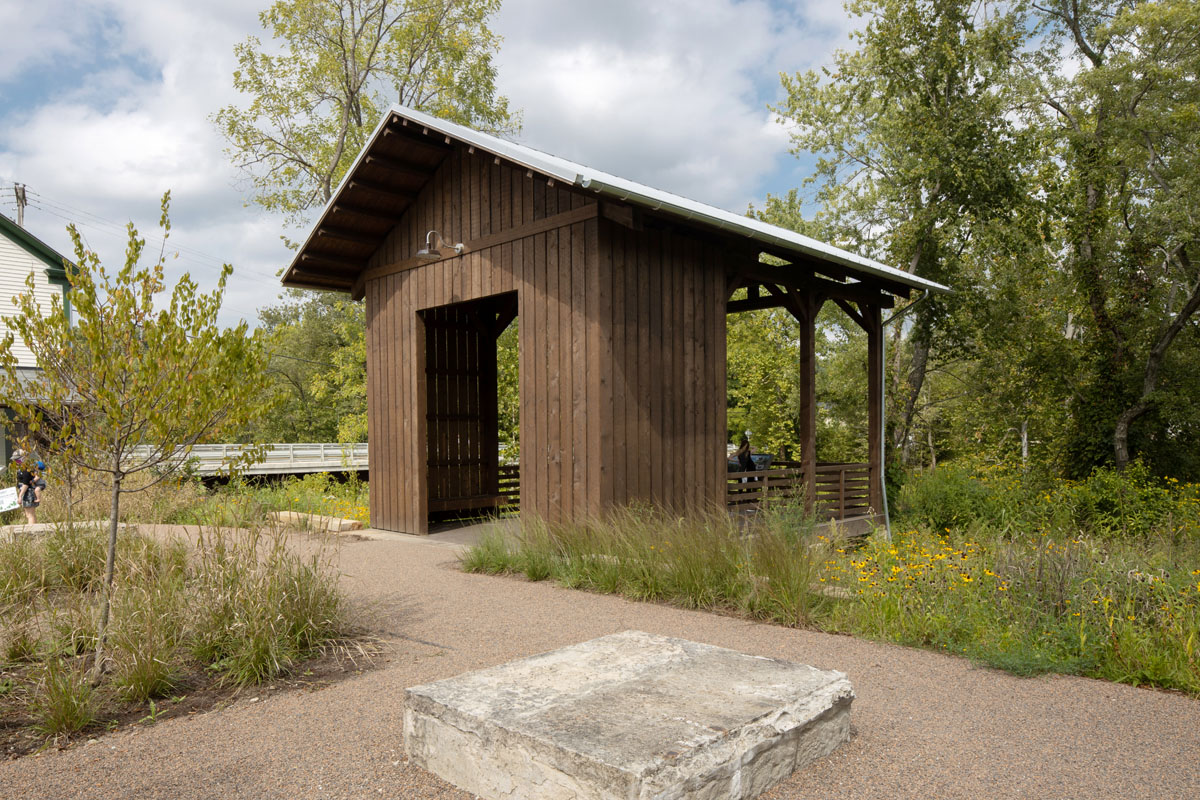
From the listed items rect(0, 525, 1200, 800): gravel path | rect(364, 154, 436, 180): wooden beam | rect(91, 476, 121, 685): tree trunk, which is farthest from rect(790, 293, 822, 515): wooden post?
rect(91, 476, 121, 685): tree trunk

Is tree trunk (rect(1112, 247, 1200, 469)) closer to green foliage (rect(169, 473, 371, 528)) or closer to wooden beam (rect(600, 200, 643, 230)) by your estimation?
wooden beam (rect(600, 200, 643, 230))

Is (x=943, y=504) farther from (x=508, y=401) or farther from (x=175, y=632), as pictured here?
(x=175, y=632)

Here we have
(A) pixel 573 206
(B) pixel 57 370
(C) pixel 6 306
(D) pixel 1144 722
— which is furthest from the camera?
(C) pixel 6 306

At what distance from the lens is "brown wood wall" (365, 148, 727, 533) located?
8828mm

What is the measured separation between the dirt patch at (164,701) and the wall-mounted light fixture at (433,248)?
598 centimetres

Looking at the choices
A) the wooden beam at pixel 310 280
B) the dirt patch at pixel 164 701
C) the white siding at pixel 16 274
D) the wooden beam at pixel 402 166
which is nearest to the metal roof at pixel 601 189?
the wooden beam at pixel 402 166

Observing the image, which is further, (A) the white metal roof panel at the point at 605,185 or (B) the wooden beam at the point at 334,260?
(B) the wooden beam at the point at 334,260

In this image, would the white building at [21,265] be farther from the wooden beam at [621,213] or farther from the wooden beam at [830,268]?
the wooden beam at [830,268]

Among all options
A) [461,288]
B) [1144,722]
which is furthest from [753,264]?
[1144,722]

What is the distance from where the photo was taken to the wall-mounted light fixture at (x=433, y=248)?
10.3m

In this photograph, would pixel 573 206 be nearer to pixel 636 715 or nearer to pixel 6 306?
pixel 636 715

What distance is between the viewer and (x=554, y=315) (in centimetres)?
923

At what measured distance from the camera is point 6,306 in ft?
74.1

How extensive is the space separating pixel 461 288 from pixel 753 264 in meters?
3.57
